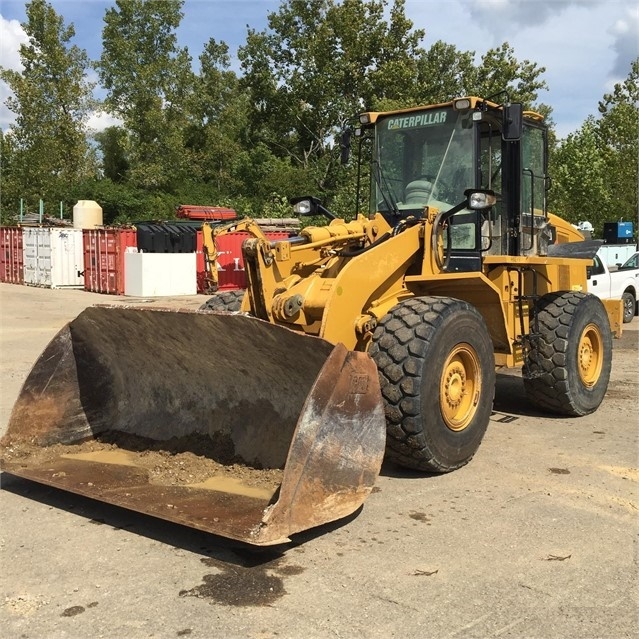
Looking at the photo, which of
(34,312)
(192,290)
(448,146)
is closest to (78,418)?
(448,146)

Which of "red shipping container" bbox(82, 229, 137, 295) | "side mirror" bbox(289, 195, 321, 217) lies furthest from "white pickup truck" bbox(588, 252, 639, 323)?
"red shipping container" bbox(82, 229, 137, 295)

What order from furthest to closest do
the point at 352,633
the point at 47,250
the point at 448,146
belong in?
the point at 47,250, the point at 448,146, the point at 352,633

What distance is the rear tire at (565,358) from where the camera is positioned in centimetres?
695

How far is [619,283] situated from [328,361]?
544 inches

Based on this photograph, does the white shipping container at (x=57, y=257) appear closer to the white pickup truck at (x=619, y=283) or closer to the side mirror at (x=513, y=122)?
the white pickup truck at (x=619, y=283)

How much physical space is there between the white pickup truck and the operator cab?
8.86 meters

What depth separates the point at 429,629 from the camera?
3.23m

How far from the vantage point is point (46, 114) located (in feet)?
137

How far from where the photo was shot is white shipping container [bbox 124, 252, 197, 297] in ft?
73.6

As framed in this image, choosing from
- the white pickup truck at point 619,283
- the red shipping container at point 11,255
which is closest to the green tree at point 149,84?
the red shipping container at point 11,255

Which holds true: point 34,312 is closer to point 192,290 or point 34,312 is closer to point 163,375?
point 192,290

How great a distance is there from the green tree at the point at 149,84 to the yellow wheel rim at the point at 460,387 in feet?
135

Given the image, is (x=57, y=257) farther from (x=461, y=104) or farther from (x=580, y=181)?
(x=461, y=104)

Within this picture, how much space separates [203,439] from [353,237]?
2024 mm
